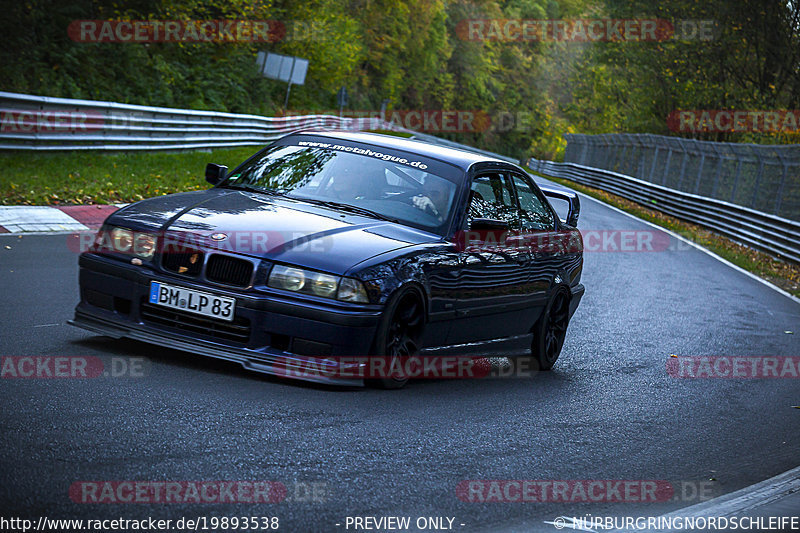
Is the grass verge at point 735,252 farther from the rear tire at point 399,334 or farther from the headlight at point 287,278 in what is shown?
the headlight at point 287,278

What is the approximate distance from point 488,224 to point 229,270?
1.88 meters

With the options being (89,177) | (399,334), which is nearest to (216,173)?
(399,334)

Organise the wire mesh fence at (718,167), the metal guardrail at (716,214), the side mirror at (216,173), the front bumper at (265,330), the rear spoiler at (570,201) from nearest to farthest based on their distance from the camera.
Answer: the front bumper at (265,330) < the side mirror at (216,173) < the rear spoiler at (570,201) < the metal guardrail at (716,214) < the wire mesh fence at (718,167)

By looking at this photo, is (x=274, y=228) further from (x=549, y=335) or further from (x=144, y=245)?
(x=549, y=335)

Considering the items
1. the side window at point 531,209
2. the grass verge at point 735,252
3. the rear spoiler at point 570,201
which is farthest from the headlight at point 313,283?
the grass verge at point 735,252

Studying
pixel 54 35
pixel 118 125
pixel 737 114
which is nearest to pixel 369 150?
pixel 118 125

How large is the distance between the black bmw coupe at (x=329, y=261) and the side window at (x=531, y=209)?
1.3 inches

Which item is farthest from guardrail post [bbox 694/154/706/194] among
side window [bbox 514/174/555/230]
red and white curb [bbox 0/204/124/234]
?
side window [bbox 514/174/555/230]

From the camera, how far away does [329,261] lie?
5996 mm

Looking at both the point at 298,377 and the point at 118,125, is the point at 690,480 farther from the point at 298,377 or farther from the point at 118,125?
the point at 118,125

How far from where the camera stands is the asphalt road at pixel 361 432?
423 cm

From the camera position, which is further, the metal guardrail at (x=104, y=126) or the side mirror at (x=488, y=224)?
the metal guardrail at (x=104, y=126)

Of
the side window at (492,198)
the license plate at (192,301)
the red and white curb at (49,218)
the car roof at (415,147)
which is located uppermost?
the car roof at (415,147)

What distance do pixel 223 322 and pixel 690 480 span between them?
2.60 meters
